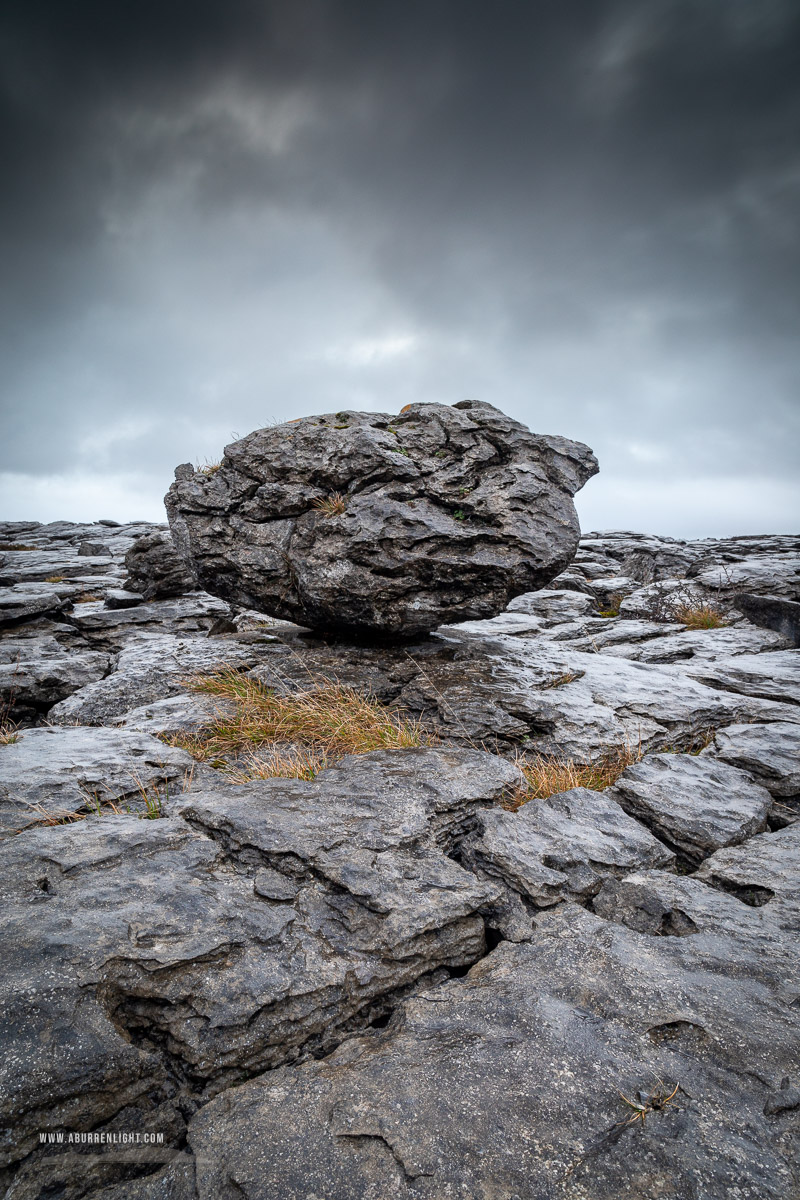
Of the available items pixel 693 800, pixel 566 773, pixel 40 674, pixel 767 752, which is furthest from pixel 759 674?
pixel 40 674

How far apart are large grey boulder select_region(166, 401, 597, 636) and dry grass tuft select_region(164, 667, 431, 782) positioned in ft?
4.69

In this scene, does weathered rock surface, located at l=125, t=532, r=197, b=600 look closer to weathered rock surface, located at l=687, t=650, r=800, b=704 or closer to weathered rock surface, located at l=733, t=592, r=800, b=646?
weathered rock surface, located at l=687, t=650, r=800, b=704

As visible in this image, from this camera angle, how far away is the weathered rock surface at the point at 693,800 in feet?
14.0

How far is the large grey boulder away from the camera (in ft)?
24.0

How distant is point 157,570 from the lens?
43.5 ft

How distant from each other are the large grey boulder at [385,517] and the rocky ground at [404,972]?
236cm

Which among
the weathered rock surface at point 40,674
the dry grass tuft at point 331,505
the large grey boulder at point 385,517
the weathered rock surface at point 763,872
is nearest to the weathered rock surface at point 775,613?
the large grey boulder at point 385,517

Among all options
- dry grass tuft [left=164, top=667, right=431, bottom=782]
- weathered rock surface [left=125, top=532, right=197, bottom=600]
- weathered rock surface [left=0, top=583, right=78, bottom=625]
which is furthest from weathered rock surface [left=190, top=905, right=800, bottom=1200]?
weathered rock surface [left=125, top=532, right=197, bottom=600]

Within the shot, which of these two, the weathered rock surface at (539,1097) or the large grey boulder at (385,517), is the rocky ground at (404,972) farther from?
the large grey boulder at (385,517)

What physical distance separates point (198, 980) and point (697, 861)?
363 centimetres

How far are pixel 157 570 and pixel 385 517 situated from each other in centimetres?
838

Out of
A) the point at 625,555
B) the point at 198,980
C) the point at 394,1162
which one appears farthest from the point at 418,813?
the point at 625,555

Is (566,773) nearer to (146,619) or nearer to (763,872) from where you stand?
(763,872)

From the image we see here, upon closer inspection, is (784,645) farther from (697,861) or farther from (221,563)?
(221,563)
